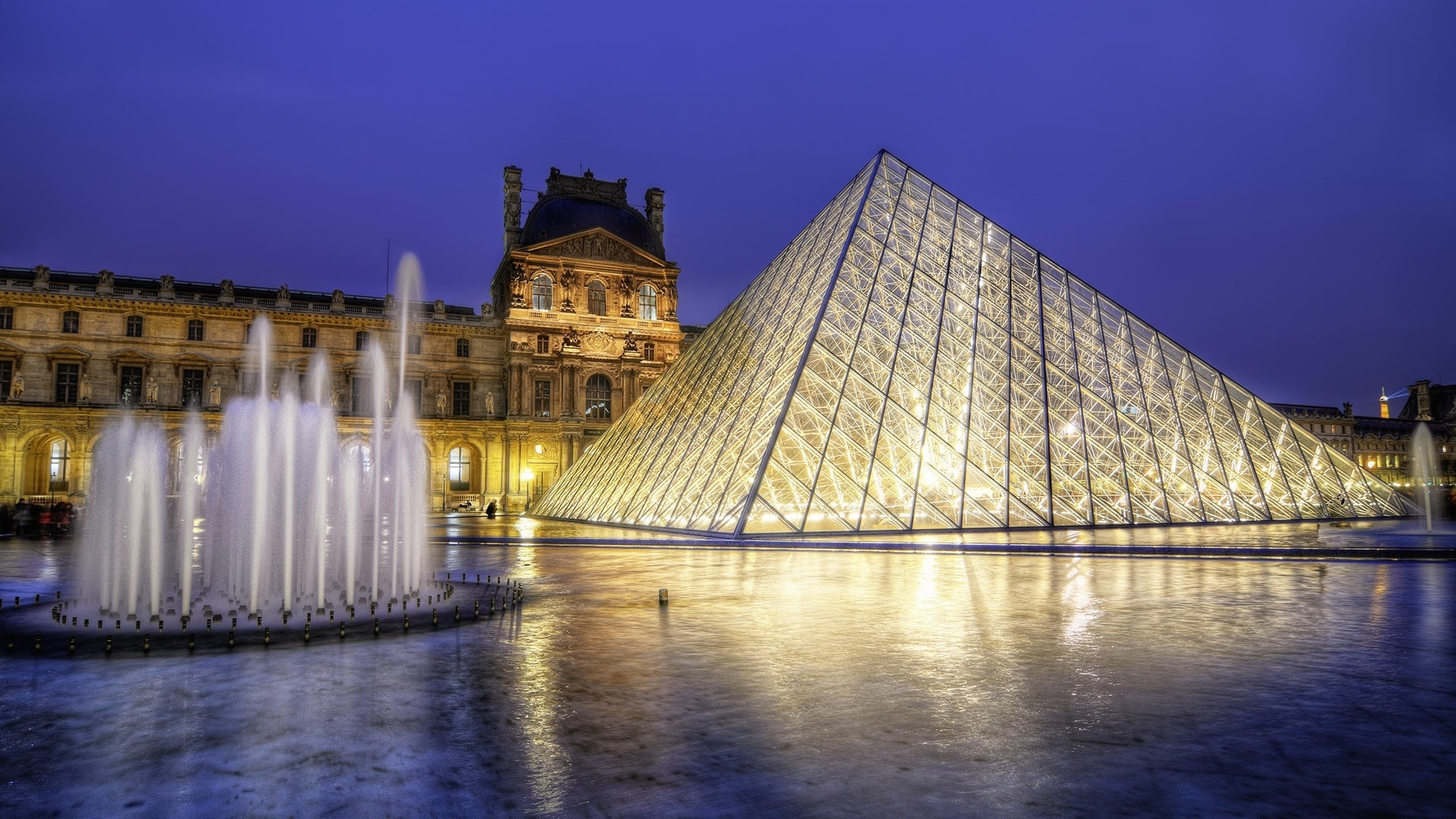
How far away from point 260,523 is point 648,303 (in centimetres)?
4070

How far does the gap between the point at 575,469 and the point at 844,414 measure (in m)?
16.3

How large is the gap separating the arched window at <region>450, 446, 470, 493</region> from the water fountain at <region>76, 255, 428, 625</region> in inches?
1522

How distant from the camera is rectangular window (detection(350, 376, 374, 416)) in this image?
50.6 metres

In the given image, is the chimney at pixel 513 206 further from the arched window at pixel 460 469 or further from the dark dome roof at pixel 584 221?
the arched window at pixel 460 469

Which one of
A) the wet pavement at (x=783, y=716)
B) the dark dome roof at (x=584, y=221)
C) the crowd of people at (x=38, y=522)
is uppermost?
the dark dome roof at (x=584, y=221)

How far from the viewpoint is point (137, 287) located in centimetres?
4841

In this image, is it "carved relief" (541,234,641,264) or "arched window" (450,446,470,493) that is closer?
"carved relief" (541,234,641,264)

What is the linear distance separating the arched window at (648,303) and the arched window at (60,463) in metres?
31.1

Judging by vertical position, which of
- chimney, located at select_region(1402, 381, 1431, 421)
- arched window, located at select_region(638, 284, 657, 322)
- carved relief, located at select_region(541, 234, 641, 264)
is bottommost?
chimney, located at select_region(1402, 381, 1431, 421)

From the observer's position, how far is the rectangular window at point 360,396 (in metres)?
50.6

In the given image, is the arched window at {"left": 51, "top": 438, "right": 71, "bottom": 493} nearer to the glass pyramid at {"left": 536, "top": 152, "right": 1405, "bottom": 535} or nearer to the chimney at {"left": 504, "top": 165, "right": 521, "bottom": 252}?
the chimney at {"left": 504, "top": 165, "right": 521, "bottom": 252}

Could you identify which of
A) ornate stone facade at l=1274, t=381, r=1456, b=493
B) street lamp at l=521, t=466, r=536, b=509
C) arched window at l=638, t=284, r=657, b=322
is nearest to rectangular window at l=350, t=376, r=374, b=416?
street lamp at l=521, t=466, r=536, b=509

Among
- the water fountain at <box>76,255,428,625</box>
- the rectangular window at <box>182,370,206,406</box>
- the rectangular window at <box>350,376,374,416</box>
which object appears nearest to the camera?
the water fountain at <box>76,255,428,625</box>

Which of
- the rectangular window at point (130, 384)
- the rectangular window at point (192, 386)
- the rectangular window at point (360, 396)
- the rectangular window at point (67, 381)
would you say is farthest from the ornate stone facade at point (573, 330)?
the rectangular window at point (67, 381)
